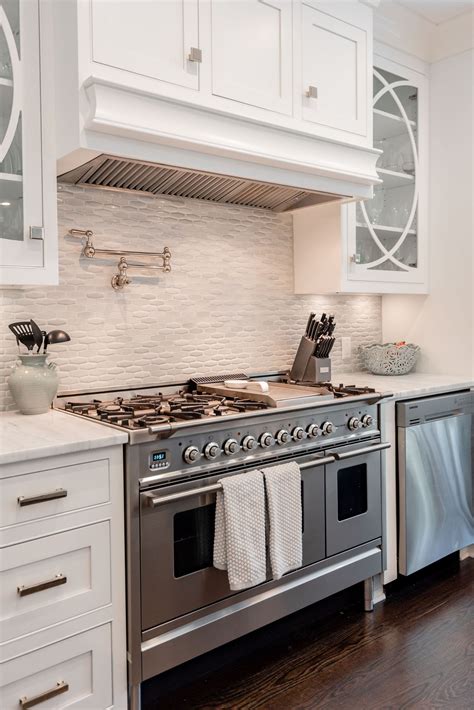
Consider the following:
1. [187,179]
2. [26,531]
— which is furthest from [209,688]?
[187,179]

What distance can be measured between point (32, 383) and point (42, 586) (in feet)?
2.26

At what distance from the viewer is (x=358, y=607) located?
2582mm

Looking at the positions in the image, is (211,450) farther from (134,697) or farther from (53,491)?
(134,697)

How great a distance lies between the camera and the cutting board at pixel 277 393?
7.16ft

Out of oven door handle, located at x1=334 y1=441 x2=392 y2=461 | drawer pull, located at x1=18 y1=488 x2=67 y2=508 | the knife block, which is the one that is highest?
the knife block

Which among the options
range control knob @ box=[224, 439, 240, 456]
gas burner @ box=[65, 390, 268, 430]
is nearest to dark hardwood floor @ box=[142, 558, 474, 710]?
range control knob @ box=[224, 439, 240, 456]

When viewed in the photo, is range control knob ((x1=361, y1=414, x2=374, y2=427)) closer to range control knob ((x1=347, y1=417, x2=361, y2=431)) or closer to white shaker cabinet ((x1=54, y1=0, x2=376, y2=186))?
range control knob ((x1=347, y1=417, x2=361, y2=431))

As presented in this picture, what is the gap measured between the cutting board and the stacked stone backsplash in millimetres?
254

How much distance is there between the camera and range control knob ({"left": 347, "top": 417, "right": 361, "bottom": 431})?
2.41m

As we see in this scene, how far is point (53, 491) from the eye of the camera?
1.61m

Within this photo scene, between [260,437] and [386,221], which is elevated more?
[386,221]

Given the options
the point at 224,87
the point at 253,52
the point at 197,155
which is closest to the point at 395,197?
the point at 253,52

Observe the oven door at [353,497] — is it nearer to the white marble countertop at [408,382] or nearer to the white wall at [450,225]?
the white marble countertop at [408,382]

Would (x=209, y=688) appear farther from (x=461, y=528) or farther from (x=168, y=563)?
(x=461, y=528)
